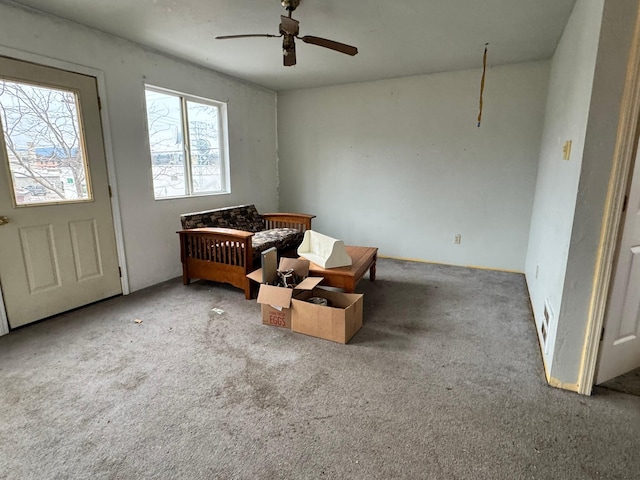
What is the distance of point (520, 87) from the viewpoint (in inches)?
143

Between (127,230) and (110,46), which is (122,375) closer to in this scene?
(127,230)

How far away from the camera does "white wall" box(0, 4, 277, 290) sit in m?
2.52

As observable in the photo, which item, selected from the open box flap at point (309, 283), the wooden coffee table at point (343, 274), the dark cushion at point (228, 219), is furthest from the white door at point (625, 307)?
the dark cushion at point (228, 219)

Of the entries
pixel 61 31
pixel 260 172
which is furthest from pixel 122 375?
pixel 260 172

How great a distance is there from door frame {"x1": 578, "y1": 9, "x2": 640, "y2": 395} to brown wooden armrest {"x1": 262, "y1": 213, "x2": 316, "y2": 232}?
2.99 m

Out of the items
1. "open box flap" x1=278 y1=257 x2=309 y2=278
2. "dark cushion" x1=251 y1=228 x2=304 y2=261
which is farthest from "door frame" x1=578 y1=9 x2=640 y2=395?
"dark cushion" x1=251 y1=228 x2=304 y2=261

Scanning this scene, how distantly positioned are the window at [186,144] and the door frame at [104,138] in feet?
1.49

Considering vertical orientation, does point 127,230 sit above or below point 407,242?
above

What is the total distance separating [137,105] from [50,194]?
114 centimetres

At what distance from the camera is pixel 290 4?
7.30 ft

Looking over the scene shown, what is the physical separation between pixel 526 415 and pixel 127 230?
339cm

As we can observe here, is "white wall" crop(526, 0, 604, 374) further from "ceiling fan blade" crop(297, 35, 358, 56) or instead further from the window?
the window

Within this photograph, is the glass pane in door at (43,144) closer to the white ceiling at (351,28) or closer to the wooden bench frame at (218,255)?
the white ceiling at (351,28)

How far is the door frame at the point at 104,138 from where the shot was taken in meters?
2.42
